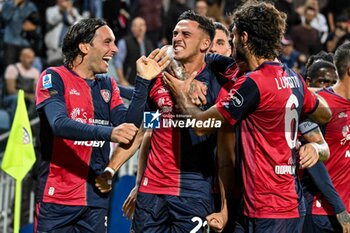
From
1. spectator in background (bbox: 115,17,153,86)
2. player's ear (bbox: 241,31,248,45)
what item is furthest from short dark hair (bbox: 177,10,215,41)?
spectator in background (bbox: 115,17,153,86)

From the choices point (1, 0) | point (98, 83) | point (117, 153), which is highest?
point (1, 0)

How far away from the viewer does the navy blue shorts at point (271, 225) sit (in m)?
5.54

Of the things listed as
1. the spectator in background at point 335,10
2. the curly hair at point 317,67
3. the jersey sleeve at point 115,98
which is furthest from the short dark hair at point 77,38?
the spectator in background at point 335,10

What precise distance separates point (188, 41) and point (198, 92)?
0.58 metres

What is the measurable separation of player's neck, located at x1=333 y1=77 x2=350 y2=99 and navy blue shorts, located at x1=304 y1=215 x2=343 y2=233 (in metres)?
0.98

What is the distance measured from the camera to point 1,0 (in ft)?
38.9

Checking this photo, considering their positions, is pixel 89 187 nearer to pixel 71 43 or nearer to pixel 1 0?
pixel 71 43

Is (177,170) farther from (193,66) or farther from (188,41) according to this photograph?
(188,41)

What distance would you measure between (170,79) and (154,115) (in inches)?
18.5

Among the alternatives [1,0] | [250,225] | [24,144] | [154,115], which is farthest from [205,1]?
[250,225]

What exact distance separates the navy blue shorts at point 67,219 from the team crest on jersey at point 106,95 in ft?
2.85

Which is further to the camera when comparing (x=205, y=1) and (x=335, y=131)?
(x=205, y=1)

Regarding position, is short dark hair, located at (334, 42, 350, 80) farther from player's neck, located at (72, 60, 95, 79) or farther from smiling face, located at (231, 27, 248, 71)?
player's neck, located at (72, 60, 95, 79)

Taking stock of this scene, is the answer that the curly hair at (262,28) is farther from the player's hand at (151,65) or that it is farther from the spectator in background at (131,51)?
the spectator in background at (131,51)
